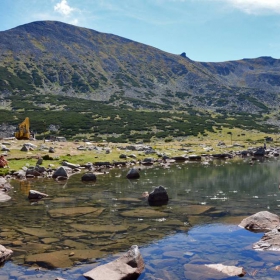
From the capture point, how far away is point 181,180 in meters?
35.9

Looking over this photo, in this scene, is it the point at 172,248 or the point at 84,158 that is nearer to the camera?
the point at 172,248

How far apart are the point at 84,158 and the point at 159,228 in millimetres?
33899

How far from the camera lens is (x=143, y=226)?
59.2 ft

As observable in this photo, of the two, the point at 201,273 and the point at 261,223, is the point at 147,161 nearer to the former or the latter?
the point at 261,223

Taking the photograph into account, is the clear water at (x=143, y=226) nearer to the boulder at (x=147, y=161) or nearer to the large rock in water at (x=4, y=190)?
the large rock in water at (x=4, y=190)

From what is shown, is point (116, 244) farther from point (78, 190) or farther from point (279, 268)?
point (78, 190)

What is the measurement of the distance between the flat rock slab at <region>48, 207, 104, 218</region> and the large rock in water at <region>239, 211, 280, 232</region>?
28.4ft

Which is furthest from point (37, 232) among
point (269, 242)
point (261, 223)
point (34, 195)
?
point (261, 223)

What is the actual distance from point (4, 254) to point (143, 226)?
284 inches

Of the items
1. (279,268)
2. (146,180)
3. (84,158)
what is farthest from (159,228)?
(84,158)

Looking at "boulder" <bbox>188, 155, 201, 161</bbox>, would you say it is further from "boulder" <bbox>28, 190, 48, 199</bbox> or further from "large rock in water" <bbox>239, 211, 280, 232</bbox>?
"large rock in water" <bbox>239, 211, 280, 232</bbox>

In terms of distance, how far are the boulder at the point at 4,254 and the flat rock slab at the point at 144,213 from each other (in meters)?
8.06

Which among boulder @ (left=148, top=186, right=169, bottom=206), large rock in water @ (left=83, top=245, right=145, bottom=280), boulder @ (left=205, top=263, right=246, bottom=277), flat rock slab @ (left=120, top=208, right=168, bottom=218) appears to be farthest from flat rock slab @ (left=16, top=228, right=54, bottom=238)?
boulder @ (left=148, top=186, right=169, bottom=206)

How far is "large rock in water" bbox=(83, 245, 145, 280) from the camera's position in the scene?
11.1 m
